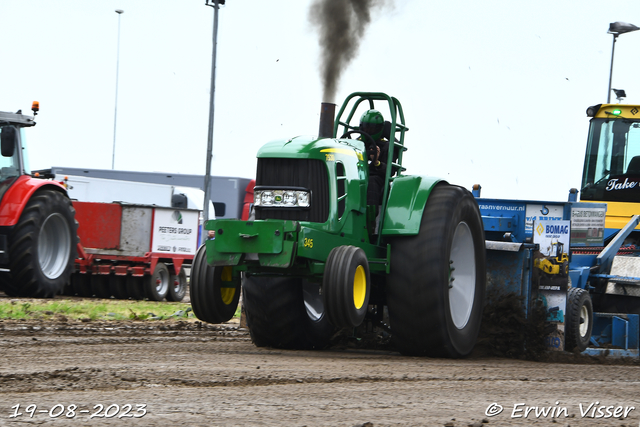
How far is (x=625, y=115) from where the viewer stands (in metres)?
13.5

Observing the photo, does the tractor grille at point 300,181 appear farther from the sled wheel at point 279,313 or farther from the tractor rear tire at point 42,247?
the tractor rear tire at point 42,247

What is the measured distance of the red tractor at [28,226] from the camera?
1343 centimetres

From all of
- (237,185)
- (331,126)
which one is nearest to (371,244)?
(331,126)

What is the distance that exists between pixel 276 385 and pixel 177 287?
12.9 metres

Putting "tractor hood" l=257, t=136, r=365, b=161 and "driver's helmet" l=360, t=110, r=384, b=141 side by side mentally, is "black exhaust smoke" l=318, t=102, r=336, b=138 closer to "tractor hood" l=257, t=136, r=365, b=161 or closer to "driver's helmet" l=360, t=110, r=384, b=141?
"driver's helmet" l=360, t=110, r=384, b=141

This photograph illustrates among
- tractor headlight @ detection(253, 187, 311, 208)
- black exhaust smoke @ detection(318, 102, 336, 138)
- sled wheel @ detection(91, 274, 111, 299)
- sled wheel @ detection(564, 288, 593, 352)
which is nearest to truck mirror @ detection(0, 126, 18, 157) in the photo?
sled wheel @ detection(91, 274, 111, 299)

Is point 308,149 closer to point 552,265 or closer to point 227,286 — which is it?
point 227,286

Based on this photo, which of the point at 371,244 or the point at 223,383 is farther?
the point at 371,244

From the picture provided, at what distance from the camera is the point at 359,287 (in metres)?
7.38

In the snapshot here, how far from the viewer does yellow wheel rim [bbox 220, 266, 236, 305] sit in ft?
25.6

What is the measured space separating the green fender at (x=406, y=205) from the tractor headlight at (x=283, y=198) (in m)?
0.79

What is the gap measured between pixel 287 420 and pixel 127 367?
2.19 meters

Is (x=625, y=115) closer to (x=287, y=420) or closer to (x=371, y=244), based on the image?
(x=371, y=244)

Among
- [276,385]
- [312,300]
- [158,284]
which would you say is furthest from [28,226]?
[276,385]
